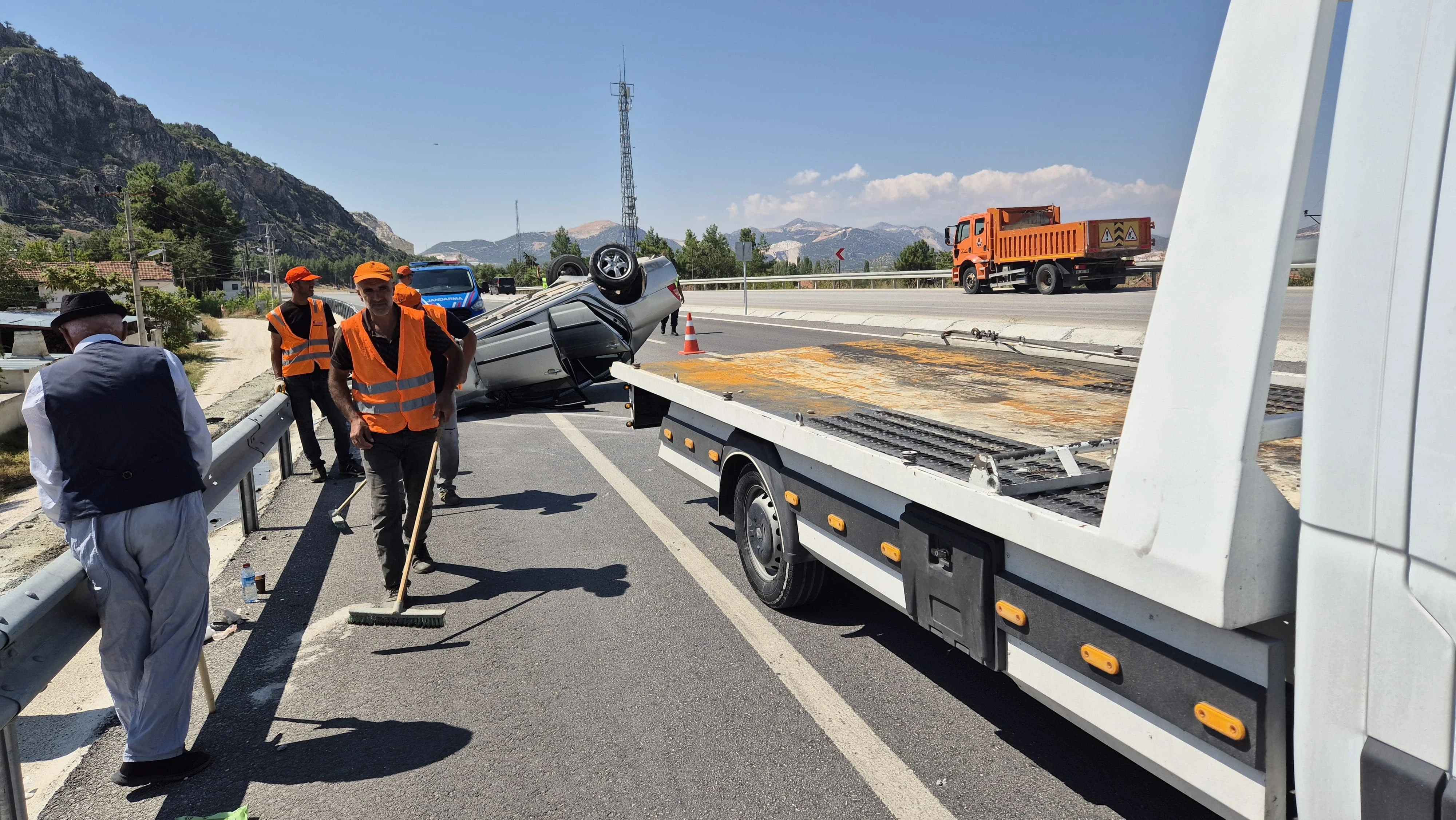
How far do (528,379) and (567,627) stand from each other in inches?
267

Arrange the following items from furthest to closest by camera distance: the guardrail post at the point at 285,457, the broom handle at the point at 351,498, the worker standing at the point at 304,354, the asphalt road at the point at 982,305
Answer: the asphalt road at the point at 982,305
the guardrail post at the point at 285,457
the worker standing at the point at 304,354
the broom handle at the point at 351,498

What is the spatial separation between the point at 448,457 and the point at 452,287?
9331mm

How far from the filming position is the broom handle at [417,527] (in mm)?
4539

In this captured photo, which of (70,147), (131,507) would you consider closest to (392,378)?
(131,507)

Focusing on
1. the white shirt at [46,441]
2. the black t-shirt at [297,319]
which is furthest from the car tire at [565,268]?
the white shirt at [46,441]

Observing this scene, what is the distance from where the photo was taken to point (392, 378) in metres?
4.89

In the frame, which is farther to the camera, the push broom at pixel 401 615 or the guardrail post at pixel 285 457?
the guardrail post at pixel 285 457

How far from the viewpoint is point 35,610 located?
111 inches

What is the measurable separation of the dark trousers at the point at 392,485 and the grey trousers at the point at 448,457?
1614 mm

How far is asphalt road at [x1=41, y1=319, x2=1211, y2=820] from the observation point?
2.94 meters

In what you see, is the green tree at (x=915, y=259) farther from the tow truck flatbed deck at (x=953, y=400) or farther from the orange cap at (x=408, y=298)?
the orange cap at (x=408, y=298)

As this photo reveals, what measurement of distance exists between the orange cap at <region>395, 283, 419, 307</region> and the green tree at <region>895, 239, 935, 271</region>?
45.1 metres

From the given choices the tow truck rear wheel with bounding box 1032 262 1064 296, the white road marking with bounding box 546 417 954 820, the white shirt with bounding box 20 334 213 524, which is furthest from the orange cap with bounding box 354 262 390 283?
the tow truck rear wheel with bounding box 1032 262 1064 296

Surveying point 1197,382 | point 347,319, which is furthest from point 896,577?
point 347,319
